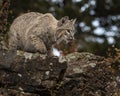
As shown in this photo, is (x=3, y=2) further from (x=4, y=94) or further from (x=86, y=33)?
A: (x=86, y=33)

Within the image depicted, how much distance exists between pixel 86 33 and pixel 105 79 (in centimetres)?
878

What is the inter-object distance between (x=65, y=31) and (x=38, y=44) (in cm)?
56

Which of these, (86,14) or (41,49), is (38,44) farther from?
(86,14)

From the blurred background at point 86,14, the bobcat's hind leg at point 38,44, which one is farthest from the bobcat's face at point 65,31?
the blurred background at point 86,14

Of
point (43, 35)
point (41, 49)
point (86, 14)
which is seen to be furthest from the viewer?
point (86, 14)

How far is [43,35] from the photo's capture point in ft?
36.0

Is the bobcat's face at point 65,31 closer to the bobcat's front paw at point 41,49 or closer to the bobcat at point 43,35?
the bobcat at point 43,35

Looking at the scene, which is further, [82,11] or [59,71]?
[82,11]

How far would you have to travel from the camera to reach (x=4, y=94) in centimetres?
977

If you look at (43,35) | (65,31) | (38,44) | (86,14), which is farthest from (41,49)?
(86,14)

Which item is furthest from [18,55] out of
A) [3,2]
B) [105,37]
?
[105,37]

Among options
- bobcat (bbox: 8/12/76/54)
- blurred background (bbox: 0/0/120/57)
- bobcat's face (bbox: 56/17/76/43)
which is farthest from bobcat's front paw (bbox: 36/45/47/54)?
blurred background (bbox: 0/0/120/57)

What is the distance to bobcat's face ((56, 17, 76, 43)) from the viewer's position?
35.8 ft

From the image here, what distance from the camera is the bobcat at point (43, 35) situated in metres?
10.9
